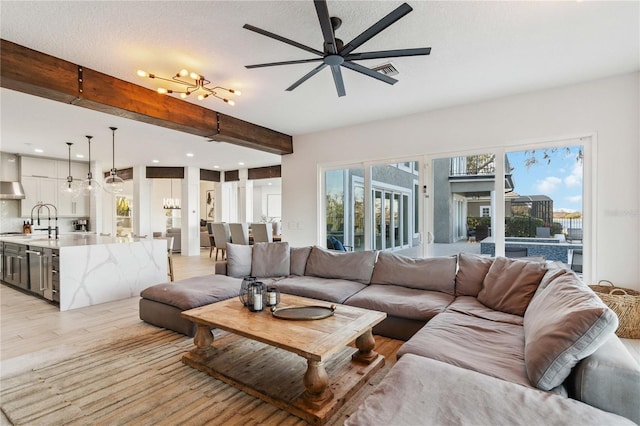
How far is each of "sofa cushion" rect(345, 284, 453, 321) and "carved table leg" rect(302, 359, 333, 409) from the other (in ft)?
4.09

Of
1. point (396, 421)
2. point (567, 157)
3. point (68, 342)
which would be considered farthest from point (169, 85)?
point (567, 157)

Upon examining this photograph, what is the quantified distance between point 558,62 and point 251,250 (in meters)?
4.11

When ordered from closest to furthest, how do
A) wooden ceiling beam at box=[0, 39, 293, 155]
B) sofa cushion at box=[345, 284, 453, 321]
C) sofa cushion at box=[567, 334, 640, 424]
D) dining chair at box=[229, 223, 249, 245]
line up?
sofa cushion at box=[567, 334, 640, 424]
wooden ceiling beam at box=[0, 39, 293, 155]
sofa cushion at box=[345, 284, 453, 321]
dining chair at box=[229, 223, 249, 245]

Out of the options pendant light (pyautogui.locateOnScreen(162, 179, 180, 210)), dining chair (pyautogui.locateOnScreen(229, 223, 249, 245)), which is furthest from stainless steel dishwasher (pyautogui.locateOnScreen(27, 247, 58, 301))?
pendant light (pyautogui.locateOnScreen(162, 179, 180, 210))

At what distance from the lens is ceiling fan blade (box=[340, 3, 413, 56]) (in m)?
1.73

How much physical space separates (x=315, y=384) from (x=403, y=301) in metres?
1.43

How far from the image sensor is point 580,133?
11.4 feet

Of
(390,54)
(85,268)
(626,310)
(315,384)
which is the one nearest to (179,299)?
(315,384)

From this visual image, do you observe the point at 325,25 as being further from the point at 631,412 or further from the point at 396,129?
the point at 396,129

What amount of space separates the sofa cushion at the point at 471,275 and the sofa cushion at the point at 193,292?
8.13 feet

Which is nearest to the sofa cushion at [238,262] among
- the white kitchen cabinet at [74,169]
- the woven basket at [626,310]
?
the woven basket at [626,310]

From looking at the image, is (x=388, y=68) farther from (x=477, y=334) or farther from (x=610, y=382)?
(x=610, y=382)

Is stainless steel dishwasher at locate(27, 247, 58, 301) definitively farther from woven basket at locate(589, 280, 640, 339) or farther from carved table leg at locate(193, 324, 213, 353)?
woven basket at locate(589, 280, 640, 339)

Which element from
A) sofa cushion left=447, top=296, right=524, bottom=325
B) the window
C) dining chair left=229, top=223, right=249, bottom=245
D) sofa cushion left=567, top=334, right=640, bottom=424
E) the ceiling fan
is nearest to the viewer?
sofa cushion left=567, top=334, right=640, bottom=424
